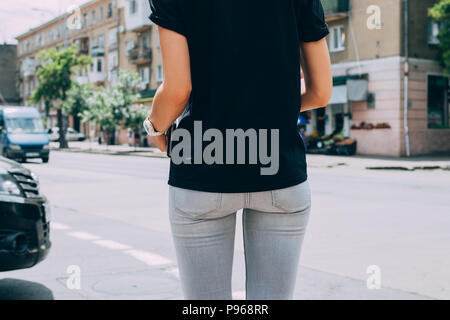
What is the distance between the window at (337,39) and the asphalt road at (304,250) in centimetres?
1950

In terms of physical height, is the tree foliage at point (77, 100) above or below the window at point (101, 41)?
below

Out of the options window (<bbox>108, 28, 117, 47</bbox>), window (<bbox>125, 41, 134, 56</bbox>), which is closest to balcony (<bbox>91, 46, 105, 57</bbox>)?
window (<bbox>108, 28, 117, 47</bbox>)

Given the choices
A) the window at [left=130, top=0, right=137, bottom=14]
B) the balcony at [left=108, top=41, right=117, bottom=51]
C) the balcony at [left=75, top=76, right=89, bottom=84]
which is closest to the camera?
the window at [left=130, top=0, right=137, bottom=14]

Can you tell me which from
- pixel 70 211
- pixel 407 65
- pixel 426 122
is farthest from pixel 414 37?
pixel 70 211

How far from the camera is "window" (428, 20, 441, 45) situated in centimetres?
2878

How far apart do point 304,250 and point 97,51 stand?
172 ft

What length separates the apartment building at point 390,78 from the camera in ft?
90.7

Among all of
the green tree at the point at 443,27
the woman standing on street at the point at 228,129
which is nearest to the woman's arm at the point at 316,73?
the woman standing on street at the point at 228,129

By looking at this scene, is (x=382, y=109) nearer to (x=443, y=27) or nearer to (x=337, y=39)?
(x=443, y=27)

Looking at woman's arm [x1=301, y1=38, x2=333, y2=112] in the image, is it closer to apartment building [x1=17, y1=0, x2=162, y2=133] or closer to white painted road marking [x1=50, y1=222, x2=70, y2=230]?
white painted road marking [x1=50, y1=222, x2=70, y2=230]

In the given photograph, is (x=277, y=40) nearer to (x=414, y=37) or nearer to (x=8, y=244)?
(x=8, y=244)

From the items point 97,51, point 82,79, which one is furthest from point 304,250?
point 82,79

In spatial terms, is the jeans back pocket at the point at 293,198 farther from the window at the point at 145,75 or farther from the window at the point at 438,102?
the window at the point at 145,75

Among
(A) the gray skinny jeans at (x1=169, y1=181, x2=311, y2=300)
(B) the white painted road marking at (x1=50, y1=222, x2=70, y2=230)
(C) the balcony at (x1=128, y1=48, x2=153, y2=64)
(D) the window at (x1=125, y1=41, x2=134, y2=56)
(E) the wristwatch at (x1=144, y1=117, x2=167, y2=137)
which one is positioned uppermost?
(D) the window at (x1=125, y1=41, x2=134, y2=56)
